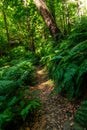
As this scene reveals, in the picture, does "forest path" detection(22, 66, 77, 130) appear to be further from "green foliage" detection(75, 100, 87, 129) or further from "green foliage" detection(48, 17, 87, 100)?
"green foliage" detection(75, 100, 87, 129)

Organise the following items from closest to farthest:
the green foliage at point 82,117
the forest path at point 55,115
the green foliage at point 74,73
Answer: the green foliage at point 82,117 → the forest path at point 55,115 → the green foliage at point 74,73

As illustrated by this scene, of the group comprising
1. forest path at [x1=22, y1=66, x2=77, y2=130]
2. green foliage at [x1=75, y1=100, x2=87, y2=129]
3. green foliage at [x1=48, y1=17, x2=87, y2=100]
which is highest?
green foliage at [x1=48, y1=17, x2=87, y2=100]

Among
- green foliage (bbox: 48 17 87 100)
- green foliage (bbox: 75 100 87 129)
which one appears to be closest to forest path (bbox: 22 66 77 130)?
green foliage (bbox: 48 17 87 100)

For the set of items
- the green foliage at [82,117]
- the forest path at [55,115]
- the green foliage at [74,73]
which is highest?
the green foliage at [74,73]

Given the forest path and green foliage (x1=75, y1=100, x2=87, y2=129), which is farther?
the forest path

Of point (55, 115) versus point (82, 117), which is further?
point (55, 115)

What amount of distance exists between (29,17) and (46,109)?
9.59 meters

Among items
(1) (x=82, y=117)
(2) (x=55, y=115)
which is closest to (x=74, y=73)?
(2) (x=55, y=115)

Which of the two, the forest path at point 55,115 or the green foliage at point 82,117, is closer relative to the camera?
the green foliage at point 82,117

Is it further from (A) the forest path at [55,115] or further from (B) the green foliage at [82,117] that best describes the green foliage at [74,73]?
(B) the green foliage at [82,117]

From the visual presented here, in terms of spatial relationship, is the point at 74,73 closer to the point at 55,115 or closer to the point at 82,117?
the point at 55,115

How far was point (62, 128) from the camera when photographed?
370 cm

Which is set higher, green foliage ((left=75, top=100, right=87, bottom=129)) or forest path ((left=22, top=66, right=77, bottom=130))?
green foliage ((left=75, top=100, right=87, bottom=129))

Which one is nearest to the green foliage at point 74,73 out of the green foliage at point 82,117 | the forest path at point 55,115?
the forest path at point 55,115
